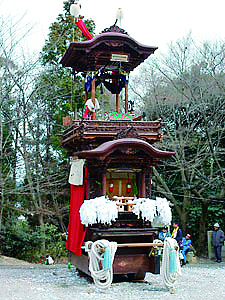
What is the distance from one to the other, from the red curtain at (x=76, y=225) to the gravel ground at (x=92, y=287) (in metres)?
0.87

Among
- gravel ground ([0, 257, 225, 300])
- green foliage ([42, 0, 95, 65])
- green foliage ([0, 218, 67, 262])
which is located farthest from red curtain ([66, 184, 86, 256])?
green foliage ([42, 0, 95, 65])

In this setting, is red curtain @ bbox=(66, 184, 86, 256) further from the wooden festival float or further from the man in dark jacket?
the man in dark jacket

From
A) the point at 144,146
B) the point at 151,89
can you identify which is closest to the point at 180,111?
the point at 151,89

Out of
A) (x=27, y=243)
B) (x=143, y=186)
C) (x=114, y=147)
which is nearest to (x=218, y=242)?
(x=143, y=186)

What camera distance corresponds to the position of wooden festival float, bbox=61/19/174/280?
10836 millimetres

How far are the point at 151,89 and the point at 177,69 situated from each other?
1413 millimetres

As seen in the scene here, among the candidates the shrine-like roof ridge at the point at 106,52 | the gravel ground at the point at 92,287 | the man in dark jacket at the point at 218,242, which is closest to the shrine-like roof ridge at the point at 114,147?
the shrine-like roof ridge at the point at 106,52

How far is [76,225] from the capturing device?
39.7 feet

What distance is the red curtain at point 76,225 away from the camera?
38.6 feet

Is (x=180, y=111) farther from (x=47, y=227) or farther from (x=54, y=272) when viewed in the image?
(x=54, y=272)

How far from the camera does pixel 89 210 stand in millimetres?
10531

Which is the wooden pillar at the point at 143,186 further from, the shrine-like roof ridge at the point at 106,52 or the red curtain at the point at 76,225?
the shrine-like roof ridge at the point at 106,52

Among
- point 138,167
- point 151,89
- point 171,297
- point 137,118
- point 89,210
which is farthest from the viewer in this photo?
point 151,89

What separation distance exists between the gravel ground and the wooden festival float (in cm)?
55
